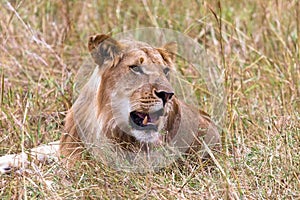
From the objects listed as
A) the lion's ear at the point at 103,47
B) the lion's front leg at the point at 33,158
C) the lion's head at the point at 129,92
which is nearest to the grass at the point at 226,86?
the lion's front leg at the point at 33,158

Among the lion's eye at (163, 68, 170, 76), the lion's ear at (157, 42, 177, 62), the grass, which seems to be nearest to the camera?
the grass

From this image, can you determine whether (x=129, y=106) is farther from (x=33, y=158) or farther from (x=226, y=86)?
(x=33, y=158)

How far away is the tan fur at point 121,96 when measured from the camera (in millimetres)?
3027

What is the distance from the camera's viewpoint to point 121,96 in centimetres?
307

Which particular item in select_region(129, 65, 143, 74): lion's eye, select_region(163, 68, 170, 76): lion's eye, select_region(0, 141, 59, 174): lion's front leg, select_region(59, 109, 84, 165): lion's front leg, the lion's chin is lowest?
select_region(0, 141, 59, 174): lion's front leg

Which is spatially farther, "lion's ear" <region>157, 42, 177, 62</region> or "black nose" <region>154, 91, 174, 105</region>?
"lion's ear" <region>157, 42, 177, 62</region>

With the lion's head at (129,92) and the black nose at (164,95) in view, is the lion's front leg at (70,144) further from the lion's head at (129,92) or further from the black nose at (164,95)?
the black nose at (164,95)

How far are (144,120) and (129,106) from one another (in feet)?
0.27

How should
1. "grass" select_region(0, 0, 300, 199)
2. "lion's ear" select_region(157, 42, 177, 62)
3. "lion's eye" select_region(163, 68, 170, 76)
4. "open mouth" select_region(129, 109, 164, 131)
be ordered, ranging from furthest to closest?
"lion's ear" select_region(157, 42, 177, 62)
"lion's eye" select_region(163, 68, 170, 76)
"open mouth" select_region(129, 109, 164, 131)
"grass" select_region(0, 0, 300, 199)

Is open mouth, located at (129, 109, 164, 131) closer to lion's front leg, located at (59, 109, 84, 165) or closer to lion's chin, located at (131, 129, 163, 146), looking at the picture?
lion's chin, located at (131, 129, 163, 146)

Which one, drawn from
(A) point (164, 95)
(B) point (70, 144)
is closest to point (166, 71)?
(A) point (164, 95)

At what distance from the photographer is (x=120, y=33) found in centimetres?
502

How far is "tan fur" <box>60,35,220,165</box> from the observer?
9.93ft

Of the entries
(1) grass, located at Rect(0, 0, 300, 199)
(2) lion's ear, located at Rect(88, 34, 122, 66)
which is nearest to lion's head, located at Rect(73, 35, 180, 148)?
(2) lion's ear, located at Rect(88, 34, 122, 66)
